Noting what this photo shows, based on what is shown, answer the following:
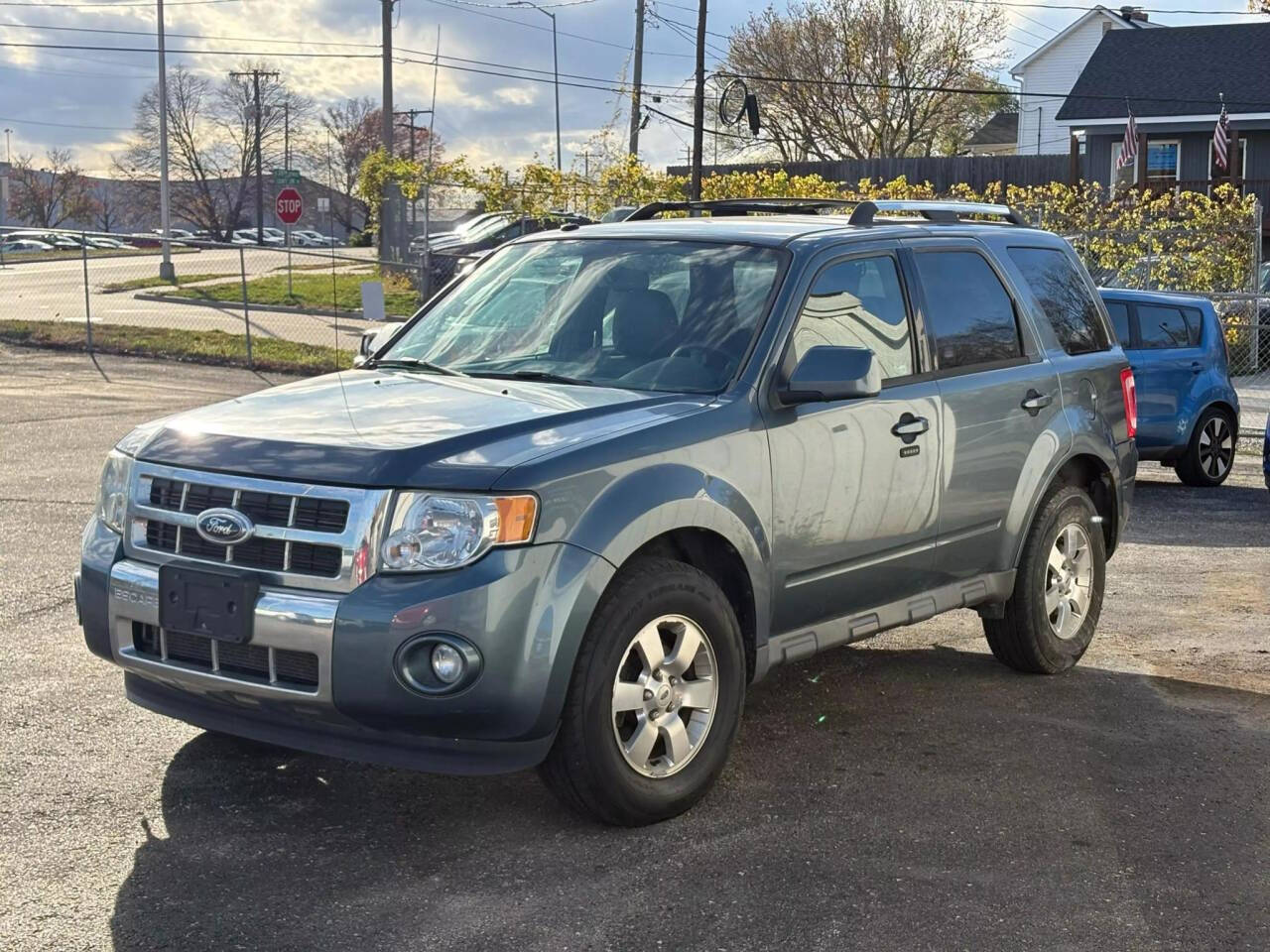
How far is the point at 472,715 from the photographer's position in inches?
174

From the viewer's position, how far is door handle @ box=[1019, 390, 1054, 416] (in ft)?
21.7

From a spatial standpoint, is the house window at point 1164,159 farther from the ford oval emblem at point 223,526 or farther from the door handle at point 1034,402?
the ford oval emblem at point 223,526

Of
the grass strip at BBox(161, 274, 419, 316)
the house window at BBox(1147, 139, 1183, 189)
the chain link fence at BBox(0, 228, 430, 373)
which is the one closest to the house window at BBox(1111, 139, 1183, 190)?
the house window at BBox(1147, 139, 1183, 189)

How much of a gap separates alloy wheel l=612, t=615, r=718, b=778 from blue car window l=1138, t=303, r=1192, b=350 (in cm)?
1009

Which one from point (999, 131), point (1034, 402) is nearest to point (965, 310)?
point (1034, 402)

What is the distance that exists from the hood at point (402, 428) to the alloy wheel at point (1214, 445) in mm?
10010

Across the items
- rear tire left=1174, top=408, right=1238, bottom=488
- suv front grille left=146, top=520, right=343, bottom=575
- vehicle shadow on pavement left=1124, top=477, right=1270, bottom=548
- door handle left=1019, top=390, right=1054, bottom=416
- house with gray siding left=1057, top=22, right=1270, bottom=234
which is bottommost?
vehicle shadow on pavement left=1124, top=477, right=1270, bottom=548

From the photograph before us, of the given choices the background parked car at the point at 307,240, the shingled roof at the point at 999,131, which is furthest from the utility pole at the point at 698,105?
the background parked car at the point at 307,240

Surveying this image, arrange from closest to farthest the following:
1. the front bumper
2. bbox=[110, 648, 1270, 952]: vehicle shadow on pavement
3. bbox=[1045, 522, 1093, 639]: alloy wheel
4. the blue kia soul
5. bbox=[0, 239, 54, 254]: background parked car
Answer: bbox=[110, 648, 1270, 952]: vehicle shadow on pavement < the front bumper < bbox=[1045, 522, 1093, 639]: alloy wheel < the blue kia soul < bbox=[0, 239, 54, 254]: background parked car

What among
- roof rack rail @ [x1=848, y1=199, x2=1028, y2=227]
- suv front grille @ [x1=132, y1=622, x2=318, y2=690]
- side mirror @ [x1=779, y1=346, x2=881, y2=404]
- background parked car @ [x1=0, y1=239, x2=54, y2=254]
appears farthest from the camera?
background parked car @ [x1=0, y1=239, x2=54, y2=254]

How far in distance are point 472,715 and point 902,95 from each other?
54.0 m

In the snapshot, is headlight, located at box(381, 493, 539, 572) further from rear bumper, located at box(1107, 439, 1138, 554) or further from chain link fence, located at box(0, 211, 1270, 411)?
chain link fence, located at box(0, 211, 1270, 411)

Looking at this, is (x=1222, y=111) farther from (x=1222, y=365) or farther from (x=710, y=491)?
(x=710, y=491)

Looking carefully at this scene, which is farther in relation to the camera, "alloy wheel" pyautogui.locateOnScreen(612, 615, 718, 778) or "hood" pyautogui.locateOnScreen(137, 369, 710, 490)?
"alloy wheel" pyautogui.locateOnScreen(612, 615, 718, 778)
